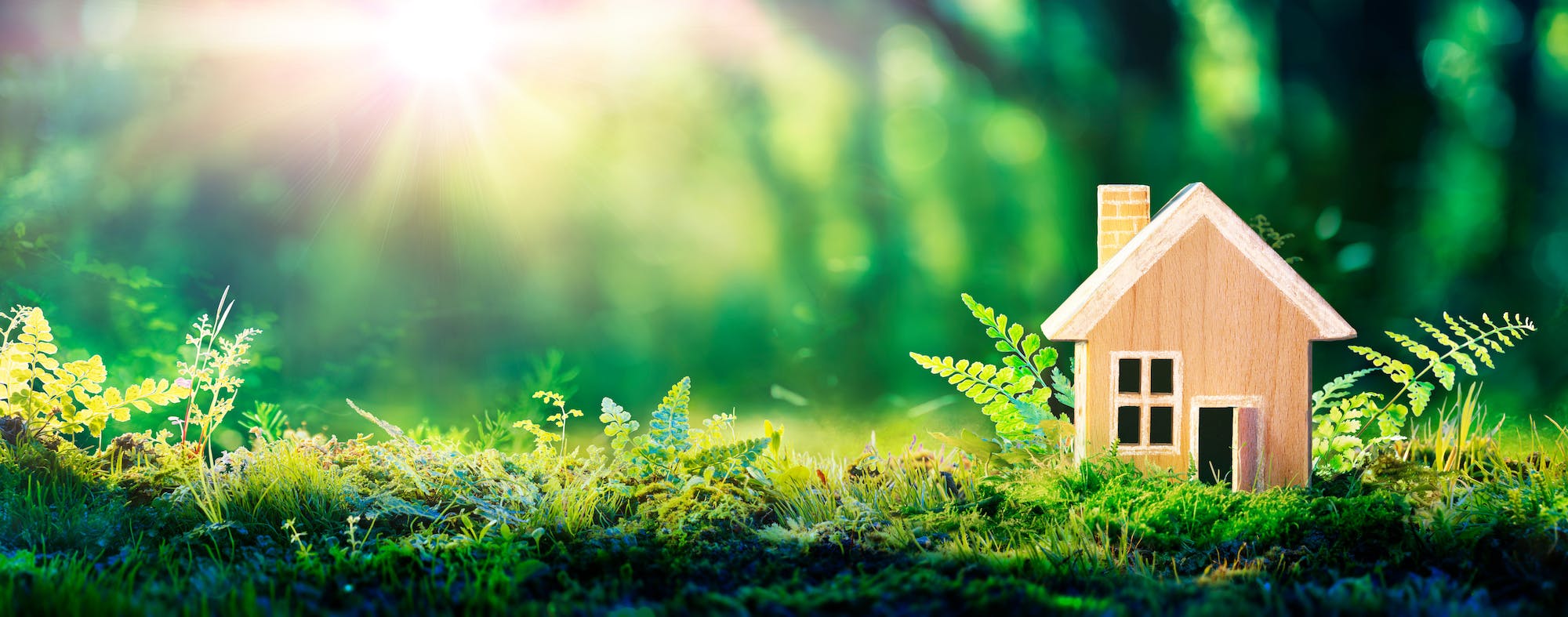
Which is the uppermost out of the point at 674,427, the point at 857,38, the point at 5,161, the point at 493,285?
the point at 857,38

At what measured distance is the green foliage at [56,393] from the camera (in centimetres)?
455

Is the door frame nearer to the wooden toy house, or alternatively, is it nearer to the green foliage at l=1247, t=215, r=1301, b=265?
the wooden toy house

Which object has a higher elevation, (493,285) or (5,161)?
→ (5,161)

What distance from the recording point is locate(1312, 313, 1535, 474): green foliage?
4445 mm

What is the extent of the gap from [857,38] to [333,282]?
8.80 ft

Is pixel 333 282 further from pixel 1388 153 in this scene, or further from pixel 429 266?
pixel 1388 153

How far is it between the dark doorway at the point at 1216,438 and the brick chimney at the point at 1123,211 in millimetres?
780

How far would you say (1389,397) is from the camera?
15.4 ft

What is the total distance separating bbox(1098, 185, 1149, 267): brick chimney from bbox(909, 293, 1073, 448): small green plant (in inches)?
19.3

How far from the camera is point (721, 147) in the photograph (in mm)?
4789

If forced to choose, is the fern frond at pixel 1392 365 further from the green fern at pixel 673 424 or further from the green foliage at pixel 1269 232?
the green fern at pixel 673 424

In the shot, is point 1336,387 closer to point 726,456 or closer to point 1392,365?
point 1392,365

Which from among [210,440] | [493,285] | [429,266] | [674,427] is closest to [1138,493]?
[674,427]

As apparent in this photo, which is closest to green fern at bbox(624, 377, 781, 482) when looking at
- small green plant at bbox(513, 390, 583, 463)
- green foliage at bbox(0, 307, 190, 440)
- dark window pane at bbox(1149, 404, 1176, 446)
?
small green plant at bbox(513, 390, 583, 463)
